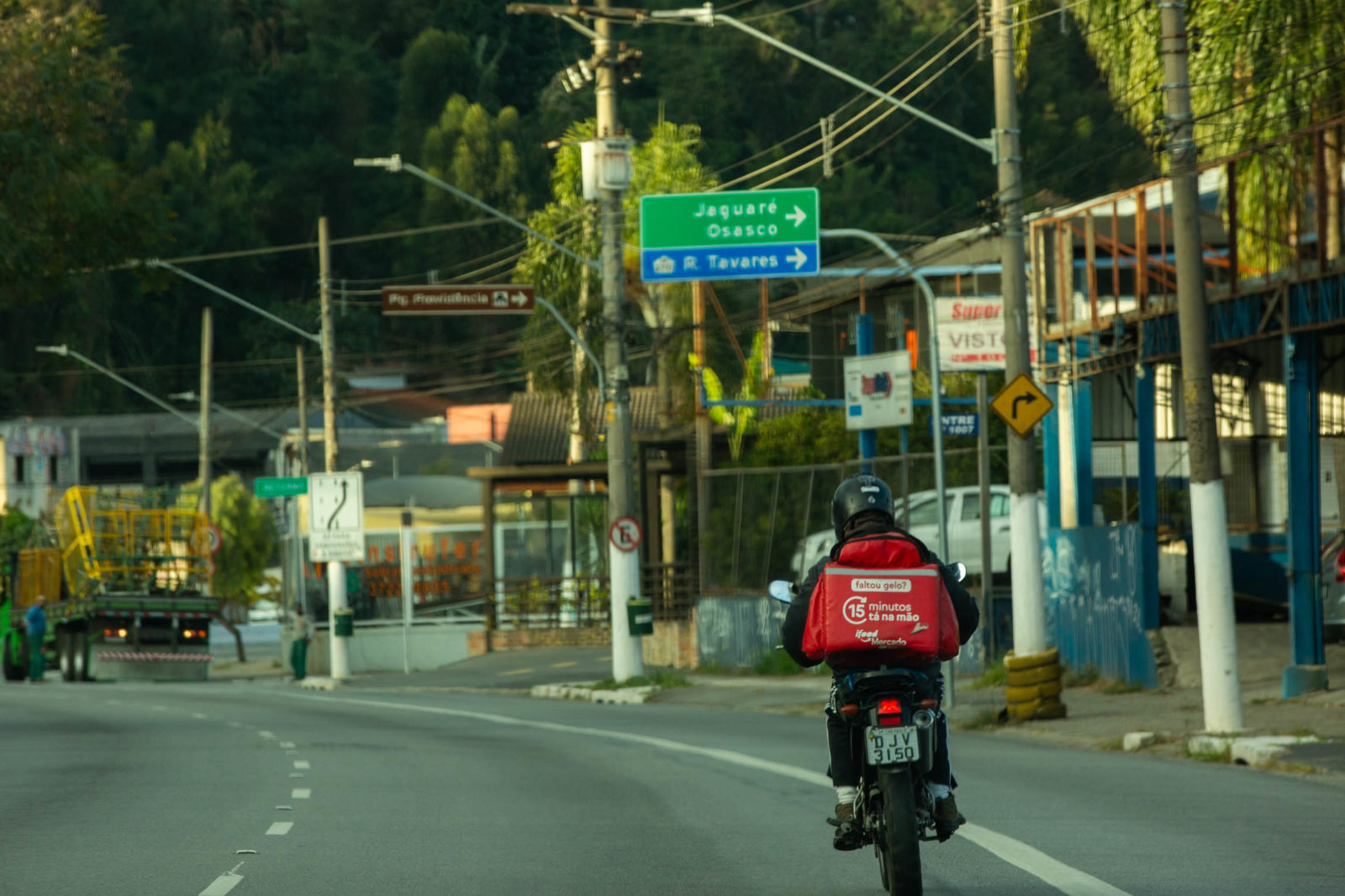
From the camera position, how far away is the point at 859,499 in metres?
8.38

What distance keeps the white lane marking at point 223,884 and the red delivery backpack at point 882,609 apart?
3037 millimetres

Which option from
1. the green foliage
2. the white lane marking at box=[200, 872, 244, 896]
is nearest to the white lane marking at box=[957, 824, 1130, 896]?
the white lane marking at box=[200, 872, 244, 896]

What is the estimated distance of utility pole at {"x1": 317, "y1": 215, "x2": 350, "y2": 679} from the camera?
37.1 meters

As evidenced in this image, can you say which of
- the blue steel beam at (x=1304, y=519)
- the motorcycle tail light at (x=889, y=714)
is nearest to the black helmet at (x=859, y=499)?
the motorcycle tail light at (x=889, y=714)

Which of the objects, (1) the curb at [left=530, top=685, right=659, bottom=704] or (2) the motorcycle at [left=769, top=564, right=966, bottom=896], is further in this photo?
(1) the curb at [left=530, top=685, right=659, bottom=704]

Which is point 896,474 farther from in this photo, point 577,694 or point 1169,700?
point 1169,700

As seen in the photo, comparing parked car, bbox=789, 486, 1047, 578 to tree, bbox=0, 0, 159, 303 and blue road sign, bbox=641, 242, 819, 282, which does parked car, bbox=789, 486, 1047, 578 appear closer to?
blue road sign, bbox=641, 242, 819, 282

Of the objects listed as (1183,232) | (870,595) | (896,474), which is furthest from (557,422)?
(870,595)

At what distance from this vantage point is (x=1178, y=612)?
24438 mm

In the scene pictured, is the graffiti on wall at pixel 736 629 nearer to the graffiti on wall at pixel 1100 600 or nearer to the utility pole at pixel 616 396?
the utility pole at pixel 616 396

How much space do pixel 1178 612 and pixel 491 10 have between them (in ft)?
197

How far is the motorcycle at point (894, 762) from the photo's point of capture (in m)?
7.77

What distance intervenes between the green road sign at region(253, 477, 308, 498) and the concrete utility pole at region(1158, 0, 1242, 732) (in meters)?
22.7

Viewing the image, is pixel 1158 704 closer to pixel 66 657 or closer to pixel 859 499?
pixel 859 499
